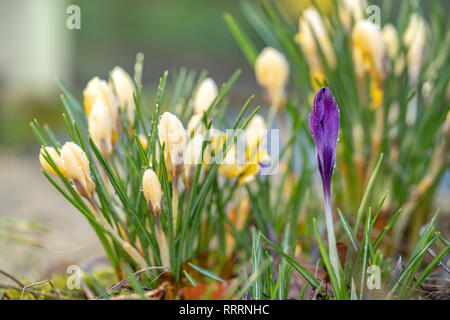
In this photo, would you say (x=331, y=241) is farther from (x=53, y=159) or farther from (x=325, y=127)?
(x=53, y=159)

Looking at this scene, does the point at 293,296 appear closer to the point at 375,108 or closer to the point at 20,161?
the point at 375,108

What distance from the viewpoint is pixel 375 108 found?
2.14 feet

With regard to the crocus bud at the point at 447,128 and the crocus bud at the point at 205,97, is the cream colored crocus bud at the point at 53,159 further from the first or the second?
the crocus bud at the point at 447,128

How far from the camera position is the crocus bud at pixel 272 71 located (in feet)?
2.00

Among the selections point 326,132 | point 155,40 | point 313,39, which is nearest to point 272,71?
point 313,39

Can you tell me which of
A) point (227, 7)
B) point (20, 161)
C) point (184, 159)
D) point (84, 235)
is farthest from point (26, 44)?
point (227, 7)

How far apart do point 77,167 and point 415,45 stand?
18.5 inches

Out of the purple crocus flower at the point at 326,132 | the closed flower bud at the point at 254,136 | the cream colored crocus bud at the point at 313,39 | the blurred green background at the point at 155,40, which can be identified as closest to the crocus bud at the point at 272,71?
the cream colored crocus bud at the point at 313,39

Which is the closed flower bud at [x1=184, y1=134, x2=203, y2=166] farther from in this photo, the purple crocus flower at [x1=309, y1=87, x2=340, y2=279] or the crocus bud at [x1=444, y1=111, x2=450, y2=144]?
the crocus bud at [x1=444, y1=111, x2=450, y2=144]

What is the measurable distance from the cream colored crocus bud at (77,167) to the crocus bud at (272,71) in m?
0.30

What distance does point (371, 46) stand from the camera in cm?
54

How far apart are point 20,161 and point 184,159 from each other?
4.61 feet

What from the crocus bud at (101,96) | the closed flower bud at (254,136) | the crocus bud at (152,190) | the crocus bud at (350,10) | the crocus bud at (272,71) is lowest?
the crocus bud at (152,190)
